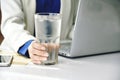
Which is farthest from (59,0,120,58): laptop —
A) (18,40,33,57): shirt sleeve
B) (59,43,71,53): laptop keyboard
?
(18,40,33,57): shirt sleeve

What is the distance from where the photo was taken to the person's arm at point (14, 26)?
105 centimetres

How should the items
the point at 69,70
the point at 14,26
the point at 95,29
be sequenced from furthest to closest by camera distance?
the point at 14,26, the point at 95,29, the point at 69,70

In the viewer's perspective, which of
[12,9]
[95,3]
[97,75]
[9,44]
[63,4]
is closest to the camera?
[97,75]

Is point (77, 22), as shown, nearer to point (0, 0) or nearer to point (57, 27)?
point (57, 27)

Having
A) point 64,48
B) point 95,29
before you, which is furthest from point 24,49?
point 95,29

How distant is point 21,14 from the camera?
1.26 meters

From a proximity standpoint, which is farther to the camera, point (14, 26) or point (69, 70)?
point (14, 26)

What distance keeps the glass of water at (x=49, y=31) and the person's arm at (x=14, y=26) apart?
0.15 m

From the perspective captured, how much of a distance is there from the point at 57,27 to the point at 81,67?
0.15 metres

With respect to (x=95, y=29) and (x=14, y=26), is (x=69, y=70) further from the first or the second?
(x=14, y=26)

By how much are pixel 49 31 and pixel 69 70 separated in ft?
0.47

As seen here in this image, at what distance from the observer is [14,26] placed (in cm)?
114

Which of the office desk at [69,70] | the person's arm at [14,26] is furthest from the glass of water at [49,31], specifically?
the person's arm at [14,26]

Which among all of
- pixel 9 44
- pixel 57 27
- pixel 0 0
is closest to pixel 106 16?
pixel 57 27
